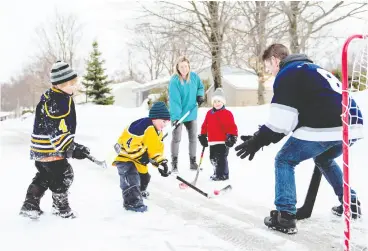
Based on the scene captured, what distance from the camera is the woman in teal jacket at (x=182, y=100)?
6.36m

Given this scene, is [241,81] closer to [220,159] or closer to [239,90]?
[239,90]

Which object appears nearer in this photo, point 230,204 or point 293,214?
point 293,214

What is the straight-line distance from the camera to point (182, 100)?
256 inches

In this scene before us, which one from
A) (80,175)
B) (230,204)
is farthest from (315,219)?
(80,175)

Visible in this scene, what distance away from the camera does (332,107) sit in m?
3.42

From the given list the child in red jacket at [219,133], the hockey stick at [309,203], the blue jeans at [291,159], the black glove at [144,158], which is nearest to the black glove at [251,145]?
the blue jeans at [291,159]

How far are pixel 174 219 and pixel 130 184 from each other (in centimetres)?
64

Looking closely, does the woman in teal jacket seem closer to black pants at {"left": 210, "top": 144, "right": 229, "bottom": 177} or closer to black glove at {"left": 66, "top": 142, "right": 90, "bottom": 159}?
black pants at {"left": 210, "top": 144, "right": 229, "bottom": 177}

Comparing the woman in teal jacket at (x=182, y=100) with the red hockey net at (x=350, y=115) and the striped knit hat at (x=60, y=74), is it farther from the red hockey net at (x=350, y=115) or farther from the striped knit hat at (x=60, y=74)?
the red hockey net at (x=350, y=115)

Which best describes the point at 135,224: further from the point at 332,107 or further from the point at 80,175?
the point at 80,175

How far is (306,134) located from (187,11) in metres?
15.5

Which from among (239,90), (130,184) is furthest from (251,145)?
(239,90)

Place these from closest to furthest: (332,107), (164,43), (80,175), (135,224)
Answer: (332,107) → (135,224) → (80,175) → (164,43)

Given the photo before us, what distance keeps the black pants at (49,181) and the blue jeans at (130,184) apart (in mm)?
602
